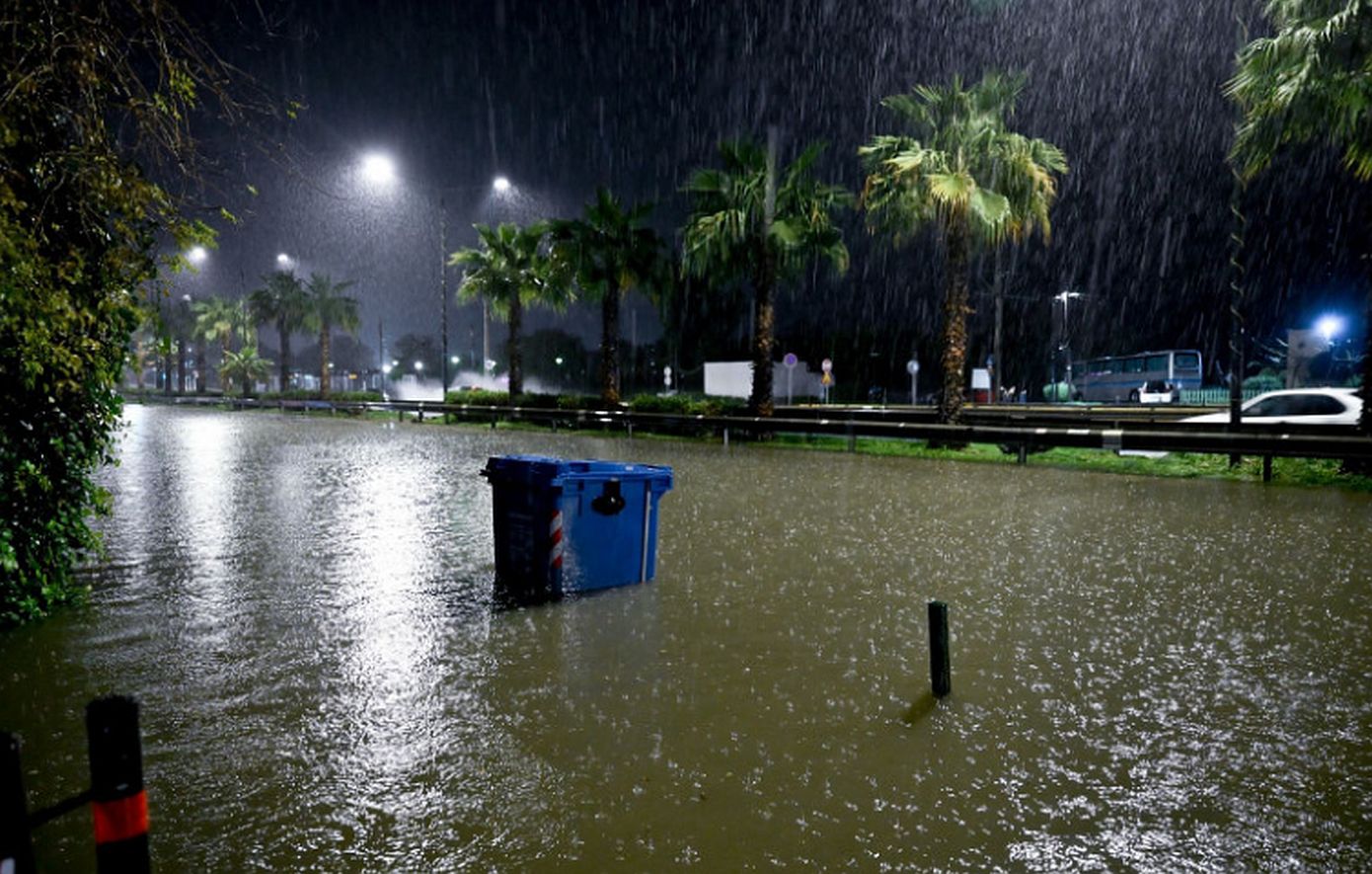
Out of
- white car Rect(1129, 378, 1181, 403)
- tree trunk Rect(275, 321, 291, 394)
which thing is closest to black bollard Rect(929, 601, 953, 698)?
white car Rect(1129, 378, 1181, 403)

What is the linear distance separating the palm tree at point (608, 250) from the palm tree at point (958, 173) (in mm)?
10857

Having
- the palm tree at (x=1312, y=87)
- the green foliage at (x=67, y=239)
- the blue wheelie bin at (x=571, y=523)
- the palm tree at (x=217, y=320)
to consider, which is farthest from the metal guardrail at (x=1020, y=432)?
the palm tree at (x=217, y=320)

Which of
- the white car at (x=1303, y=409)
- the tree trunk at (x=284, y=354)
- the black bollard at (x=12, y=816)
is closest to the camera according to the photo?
the black bollard at (x=12, y=816)

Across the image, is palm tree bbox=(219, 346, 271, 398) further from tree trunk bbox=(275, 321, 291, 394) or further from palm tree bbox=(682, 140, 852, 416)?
palm tree bbox=(682, 140, 852, 416)

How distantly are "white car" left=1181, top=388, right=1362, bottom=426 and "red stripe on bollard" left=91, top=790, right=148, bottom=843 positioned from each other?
20.0 meters

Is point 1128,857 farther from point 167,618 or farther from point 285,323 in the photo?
point 285,323

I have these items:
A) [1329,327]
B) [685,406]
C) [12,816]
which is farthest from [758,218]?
[1329,327]

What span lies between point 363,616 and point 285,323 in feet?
200

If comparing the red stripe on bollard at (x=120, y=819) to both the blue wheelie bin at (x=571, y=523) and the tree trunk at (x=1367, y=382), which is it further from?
the tree trunk at (x=1367, y=382)

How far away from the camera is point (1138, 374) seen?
55.5m

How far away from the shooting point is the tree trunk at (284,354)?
61.1m

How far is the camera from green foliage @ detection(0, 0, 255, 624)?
4.33m

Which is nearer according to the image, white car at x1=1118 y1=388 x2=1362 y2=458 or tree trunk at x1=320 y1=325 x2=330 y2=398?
white car at x1=1118 y1=388 x2=1362 y2=458

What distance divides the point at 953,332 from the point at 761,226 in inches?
264
